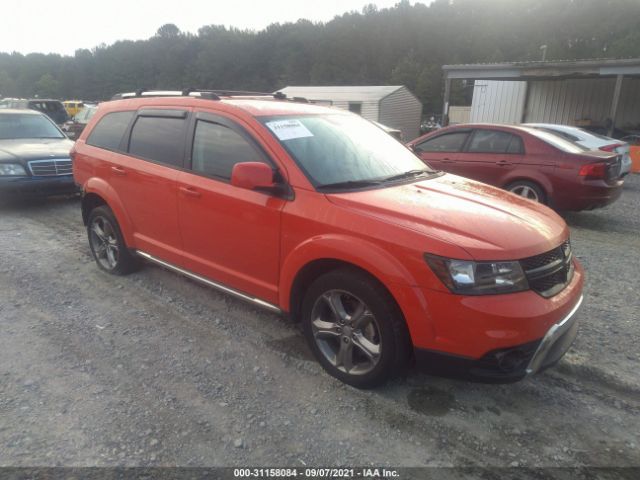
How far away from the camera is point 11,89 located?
95.4 metres

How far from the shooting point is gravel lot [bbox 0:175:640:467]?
251 centimetres

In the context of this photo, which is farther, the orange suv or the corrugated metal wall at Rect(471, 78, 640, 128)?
the corrugated metal wall at Rect(471, 78, 640, 128)

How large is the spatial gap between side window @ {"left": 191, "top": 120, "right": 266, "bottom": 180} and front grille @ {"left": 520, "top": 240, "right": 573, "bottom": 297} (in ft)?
6.14

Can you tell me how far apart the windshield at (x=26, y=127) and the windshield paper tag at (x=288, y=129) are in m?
7.50

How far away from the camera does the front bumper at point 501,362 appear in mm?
2506

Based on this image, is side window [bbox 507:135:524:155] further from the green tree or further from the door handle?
the green tree

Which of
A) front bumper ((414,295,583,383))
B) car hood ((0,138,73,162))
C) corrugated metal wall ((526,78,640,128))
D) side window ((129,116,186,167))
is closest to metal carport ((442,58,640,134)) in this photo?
corrugated metal wall ((526,78,640,128))

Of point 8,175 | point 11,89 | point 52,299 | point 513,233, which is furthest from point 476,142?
point 11,89

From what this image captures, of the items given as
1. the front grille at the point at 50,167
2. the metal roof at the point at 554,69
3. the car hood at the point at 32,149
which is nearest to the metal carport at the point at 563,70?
the metal roof at the point at 554,69

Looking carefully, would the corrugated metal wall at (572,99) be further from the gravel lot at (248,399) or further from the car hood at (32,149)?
the gravel lot at (248,399)

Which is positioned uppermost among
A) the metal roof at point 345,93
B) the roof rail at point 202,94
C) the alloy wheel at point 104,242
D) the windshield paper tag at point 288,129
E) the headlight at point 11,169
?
the metal roof at point 345,93

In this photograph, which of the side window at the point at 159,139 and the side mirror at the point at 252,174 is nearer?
the side mirror at the point at 252,174

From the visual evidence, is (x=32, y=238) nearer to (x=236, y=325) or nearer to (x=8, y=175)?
(x=8, y=175)

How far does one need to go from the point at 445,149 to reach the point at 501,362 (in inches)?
248
